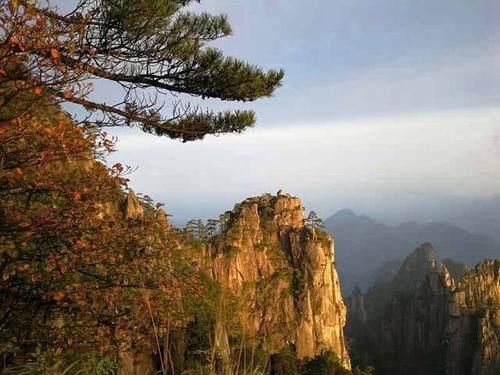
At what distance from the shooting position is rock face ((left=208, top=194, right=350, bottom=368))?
35.5 metres

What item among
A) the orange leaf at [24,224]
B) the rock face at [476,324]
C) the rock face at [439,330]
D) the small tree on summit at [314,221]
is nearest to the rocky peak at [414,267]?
the rock face at [439,330]

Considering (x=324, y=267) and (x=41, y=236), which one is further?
(x=324, y=267)

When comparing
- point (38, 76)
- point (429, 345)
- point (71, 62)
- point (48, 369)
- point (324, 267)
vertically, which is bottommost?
point (429, 345)

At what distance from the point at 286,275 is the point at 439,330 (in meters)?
36.2

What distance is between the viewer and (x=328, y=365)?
25234mm

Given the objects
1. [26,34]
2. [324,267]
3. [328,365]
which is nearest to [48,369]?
[26,34]

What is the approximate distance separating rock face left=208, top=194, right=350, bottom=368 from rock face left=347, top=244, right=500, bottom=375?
19.9 m

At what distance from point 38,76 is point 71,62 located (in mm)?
1081

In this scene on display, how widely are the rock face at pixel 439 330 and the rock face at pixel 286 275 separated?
1986cm

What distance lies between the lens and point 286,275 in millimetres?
37688

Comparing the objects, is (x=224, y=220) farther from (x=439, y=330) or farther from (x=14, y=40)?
(x=439, y=330)

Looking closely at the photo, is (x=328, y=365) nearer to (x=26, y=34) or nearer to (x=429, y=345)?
(x=26, y=34)

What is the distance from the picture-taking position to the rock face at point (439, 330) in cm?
5100

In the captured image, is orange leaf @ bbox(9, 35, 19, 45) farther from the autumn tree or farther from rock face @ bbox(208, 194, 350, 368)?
rock face @ bbox(208, 194, 350, 368)
